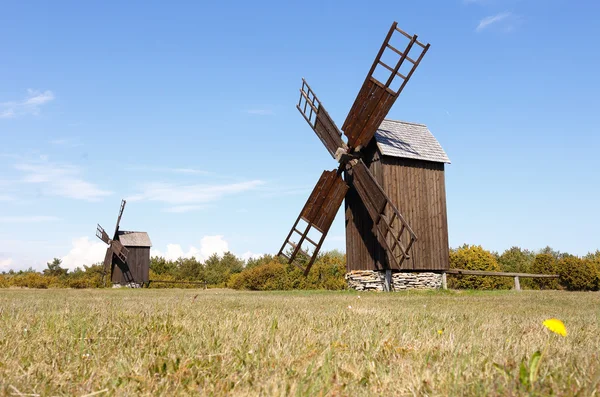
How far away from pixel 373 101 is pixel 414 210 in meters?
5.03

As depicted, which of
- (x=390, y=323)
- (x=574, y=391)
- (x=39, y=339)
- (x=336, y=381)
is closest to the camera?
(x=574, y=391)

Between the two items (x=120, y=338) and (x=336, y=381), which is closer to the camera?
(x=336, y=381)

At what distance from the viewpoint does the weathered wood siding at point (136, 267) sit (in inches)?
1732

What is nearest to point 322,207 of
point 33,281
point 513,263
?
point 513,263

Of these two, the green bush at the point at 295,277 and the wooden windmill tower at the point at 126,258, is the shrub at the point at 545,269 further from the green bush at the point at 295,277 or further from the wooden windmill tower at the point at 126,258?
the wooden windmill tower at the point at 126,258

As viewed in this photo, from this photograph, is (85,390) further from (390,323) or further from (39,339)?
(390,323)

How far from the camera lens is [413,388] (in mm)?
2713

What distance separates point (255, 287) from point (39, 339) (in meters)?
29.0

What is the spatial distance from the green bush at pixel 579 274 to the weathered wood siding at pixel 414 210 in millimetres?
15297

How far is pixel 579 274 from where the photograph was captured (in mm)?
32000

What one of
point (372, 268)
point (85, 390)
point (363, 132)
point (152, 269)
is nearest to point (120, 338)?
point (85, 390)

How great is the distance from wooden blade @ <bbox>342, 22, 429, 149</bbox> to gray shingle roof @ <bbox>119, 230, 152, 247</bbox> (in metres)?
30.0

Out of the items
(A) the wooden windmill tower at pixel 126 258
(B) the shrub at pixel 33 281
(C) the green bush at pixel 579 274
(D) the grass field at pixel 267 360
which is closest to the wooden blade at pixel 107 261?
(A) the wooden windmill tower at pixel 126 258

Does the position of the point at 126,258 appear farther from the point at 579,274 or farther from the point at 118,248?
the point at 579,274
